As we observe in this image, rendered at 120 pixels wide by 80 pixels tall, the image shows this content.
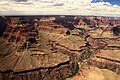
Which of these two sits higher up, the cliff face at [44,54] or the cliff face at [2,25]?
the cliff face at [2,25]

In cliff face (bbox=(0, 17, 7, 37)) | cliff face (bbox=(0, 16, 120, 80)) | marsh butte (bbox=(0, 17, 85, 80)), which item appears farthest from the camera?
cliff face (bbox=(0, 17, 7, 37))

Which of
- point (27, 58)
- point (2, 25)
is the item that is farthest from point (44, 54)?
point (2, 25)

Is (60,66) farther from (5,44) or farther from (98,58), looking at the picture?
(5,44)

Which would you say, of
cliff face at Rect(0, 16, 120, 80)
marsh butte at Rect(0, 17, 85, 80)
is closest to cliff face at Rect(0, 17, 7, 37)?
cliff face at Rect(0, 16, 120, 80)

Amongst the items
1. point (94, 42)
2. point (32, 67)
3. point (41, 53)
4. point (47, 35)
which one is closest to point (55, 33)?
point (47, 35)

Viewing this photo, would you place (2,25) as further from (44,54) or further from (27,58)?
(27,58)

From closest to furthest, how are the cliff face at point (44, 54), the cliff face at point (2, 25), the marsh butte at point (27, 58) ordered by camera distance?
the marsh butte at point (27, 58)
the cliff face at point (44, 54)
the cliff face at point (2, 25)

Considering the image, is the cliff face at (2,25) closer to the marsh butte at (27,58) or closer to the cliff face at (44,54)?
the cliff face at (44,54)

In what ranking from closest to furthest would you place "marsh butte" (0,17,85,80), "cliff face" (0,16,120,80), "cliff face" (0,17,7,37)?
"marsh butte" (0,17,85,80) < "cliff face" (0,16,120,80) < "cliff face" (0,17,7,37)

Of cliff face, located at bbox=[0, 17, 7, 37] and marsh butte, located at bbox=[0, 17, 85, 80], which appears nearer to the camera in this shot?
marsh butte, located at bbox=[0, 17, 85, 80]

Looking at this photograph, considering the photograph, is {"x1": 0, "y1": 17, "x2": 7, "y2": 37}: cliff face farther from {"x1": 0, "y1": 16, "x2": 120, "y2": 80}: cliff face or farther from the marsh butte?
the marsh butte

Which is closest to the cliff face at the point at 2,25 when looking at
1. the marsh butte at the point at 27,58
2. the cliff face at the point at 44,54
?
the cliff face at the point at 44,54
